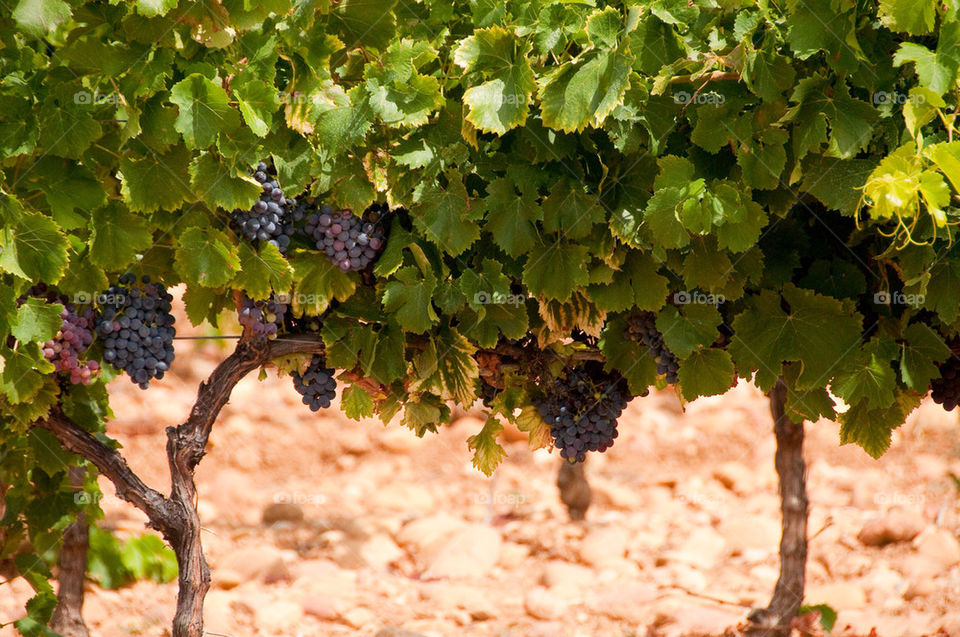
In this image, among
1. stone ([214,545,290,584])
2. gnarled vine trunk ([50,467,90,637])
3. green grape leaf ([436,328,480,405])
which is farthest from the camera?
stone ([214,545,290,584])

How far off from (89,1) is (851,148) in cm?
173

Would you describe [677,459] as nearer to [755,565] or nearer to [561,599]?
[755,565]

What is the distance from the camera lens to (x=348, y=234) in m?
2.58

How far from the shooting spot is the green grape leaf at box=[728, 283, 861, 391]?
8.29 ft

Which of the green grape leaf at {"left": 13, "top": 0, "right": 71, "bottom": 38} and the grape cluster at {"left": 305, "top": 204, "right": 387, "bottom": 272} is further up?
the green grape leaf at {"left": 13, "top": 0, "right": 71, "bottom": 38}

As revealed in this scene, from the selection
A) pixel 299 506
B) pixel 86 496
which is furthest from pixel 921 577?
pixel 86 496

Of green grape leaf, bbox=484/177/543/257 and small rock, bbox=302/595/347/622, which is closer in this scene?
green grape leaf, bbox=484/177/543/257

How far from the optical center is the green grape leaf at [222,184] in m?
2.39

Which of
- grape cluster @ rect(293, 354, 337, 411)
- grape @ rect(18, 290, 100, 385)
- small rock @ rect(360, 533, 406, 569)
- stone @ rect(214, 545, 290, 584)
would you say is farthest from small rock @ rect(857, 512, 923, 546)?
grape @ rect(18, 290, 100, 385)

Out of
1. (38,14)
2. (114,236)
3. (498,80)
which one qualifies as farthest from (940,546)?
(38,14)

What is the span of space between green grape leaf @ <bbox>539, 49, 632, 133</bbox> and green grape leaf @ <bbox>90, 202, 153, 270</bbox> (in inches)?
40.1

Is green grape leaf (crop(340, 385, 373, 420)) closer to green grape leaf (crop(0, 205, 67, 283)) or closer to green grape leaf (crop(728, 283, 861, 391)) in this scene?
green grape leaf (crop(0, 205, 67, 283))

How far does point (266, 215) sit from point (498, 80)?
0.67 meters

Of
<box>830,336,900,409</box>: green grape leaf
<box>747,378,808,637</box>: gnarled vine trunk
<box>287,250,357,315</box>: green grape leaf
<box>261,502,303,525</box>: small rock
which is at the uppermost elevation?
<box>261,502,303,525</box>: small rock
